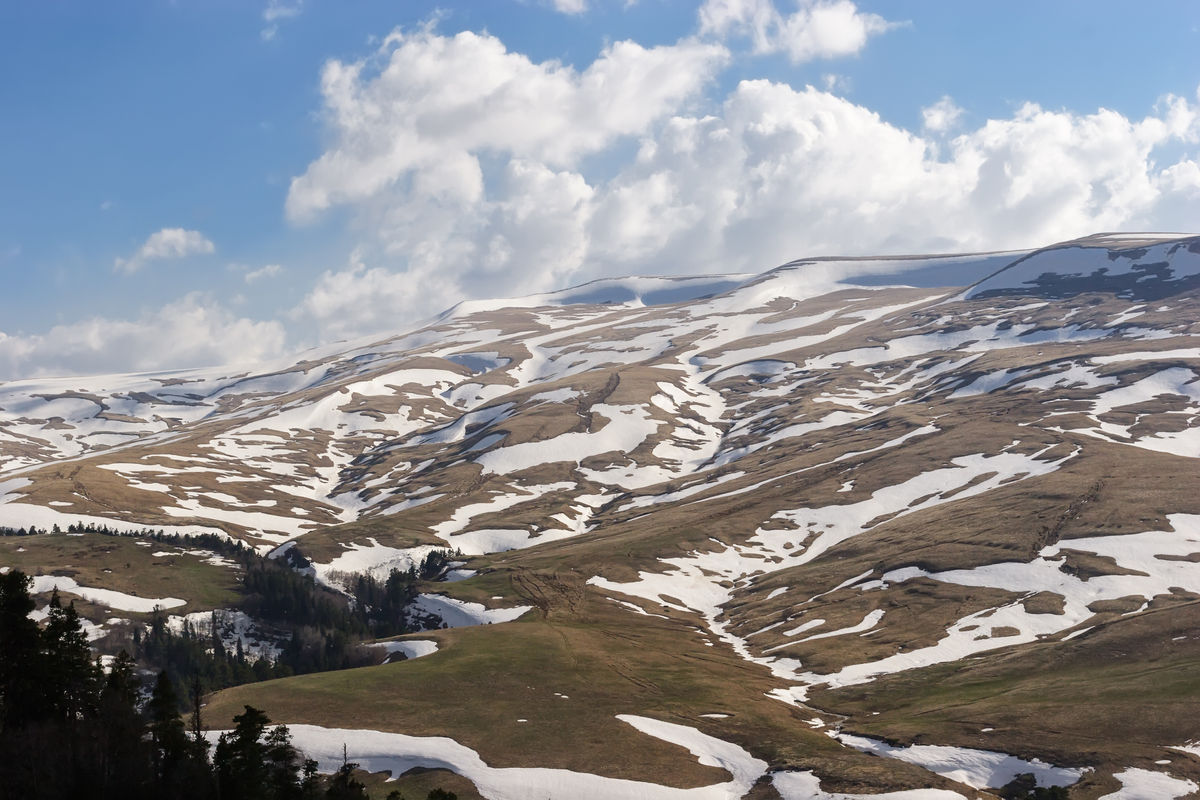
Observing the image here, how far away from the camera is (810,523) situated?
18162 cm

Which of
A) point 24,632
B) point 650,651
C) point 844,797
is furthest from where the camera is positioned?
point 650,651

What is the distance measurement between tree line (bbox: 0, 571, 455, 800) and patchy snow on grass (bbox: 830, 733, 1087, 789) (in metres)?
40.3

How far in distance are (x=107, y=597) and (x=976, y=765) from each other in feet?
494

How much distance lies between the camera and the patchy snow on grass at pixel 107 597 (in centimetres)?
16738

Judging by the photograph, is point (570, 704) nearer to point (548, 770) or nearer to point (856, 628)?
point (548, 770)

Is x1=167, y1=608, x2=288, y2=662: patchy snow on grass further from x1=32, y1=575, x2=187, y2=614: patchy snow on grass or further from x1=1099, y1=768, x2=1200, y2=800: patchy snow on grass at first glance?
x1=1099, y1=768, x2=1200, y2=800: patchy snow on grass

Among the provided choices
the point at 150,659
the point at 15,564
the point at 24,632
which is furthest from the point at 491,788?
the point at 15,564

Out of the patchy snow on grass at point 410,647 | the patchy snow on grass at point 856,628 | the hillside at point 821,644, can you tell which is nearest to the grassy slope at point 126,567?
the hillside at point 821,644

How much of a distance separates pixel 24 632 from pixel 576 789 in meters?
38.8

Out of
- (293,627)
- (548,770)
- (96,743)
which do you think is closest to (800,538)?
(293,627)

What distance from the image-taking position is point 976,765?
74.6 m

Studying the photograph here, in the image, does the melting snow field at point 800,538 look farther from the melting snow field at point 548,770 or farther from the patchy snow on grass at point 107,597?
the patchy snow on grass at point 107,597

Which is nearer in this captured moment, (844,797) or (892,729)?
(844,797)

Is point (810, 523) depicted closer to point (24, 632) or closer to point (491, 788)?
point (491, 788)
